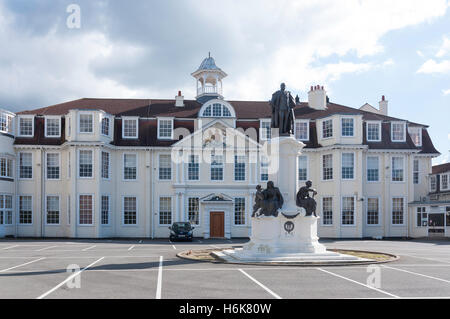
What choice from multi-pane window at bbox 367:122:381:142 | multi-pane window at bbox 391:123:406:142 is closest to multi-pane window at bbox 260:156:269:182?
multi-pane window at bbox 367:122:381:142

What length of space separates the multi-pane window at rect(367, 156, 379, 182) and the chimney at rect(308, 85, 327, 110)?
6.83m

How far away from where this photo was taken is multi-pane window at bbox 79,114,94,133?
38812 millimetres

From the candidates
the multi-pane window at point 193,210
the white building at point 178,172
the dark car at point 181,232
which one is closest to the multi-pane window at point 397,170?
the white building at point 178,172

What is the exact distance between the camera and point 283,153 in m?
21.4

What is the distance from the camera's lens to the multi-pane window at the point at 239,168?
41.0m

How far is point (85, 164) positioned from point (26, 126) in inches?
260

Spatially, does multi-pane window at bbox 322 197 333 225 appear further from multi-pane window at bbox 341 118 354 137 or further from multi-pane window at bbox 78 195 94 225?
multi-pane window at bbox 78 195 94 225

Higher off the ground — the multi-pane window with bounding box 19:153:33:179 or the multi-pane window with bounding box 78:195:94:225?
the multi-pane window with bounding box 19:153:33:179

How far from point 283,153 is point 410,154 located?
24.5 m

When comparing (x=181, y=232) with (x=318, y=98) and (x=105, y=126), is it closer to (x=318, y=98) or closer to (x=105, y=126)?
(x=105, y=126)

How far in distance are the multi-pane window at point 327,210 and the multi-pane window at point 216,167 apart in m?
8.60

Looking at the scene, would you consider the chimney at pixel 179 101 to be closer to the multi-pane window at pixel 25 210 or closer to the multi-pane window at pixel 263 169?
the multi-pane window at pixel 263 169

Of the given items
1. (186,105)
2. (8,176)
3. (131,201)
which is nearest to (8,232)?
(8,176)
